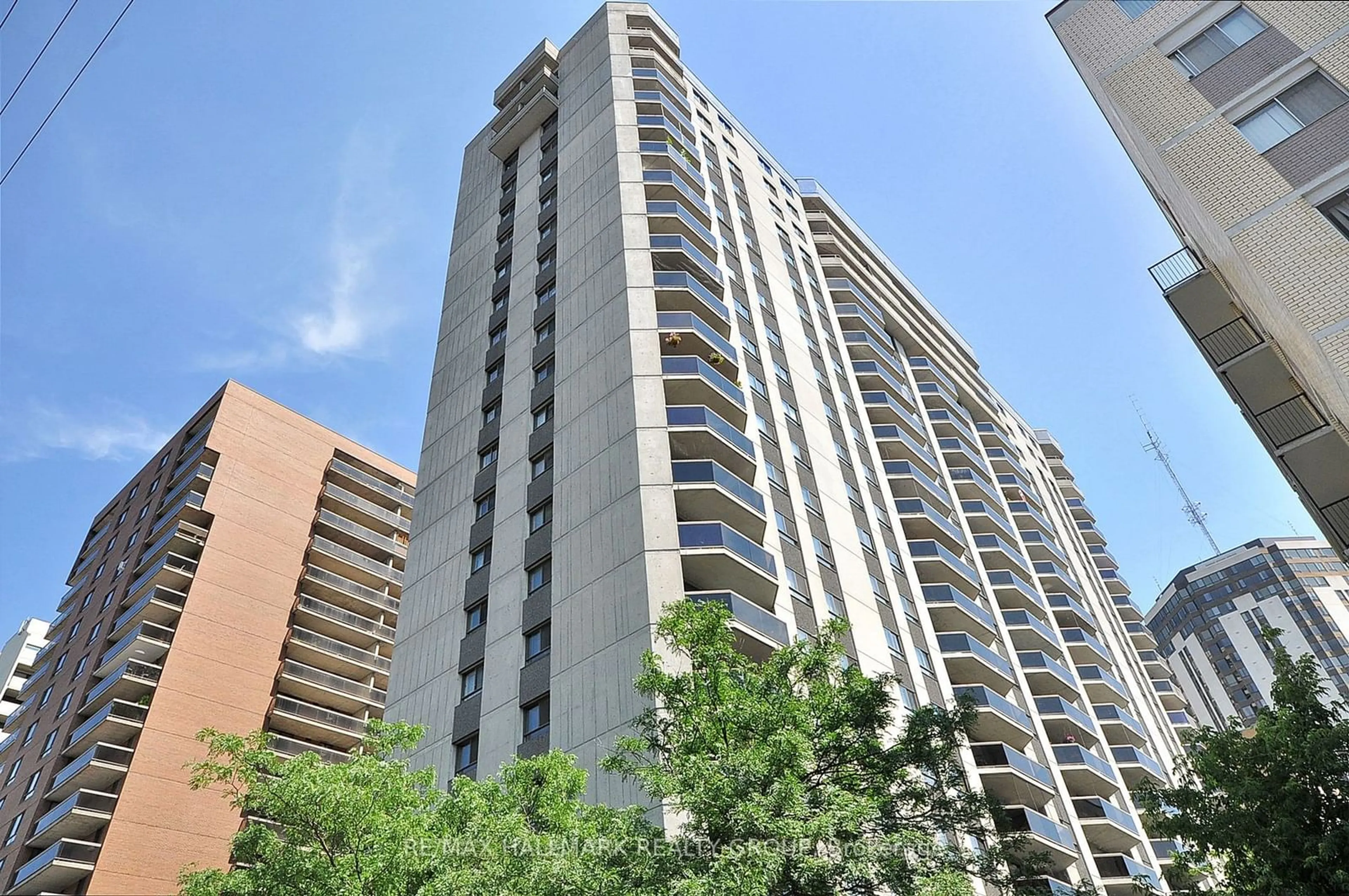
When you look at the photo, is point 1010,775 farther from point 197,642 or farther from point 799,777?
point 197,642

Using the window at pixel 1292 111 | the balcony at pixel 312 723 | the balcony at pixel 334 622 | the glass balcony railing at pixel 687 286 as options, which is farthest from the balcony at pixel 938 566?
the balcony at pixel 334 622

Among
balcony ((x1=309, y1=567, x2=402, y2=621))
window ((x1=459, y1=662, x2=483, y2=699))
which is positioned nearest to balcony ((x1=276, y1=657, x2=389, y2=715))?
balcony ((x1=309, y1=567, x2=402, y2=621))

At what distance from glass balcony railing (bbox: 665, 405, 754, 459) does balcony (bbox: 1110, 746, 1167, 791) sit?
31648mm

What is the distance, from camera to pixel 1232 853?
16.2 m

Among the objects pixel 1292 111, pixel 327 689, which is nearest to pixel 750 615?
pixel 1292 111

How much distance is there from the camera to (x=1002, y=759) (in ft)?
121

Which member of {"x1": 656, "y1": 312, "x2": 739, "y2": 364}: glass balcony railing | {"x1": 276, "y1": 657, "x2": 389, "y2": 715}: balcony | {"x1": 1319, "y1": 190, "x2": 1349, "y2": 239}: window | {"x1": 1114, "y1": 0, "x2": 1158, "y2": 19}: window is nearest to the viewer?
{"x1": 1319, "y1": 190, "x2": 1349, "y2": 239}: window

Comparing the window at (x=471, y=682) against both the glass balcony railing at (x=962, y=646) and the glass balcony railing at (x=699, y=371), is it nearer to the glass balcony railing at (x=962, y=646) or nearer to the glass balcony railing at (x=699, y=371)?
Result: the glass balcony railing at (x=699, y=371)

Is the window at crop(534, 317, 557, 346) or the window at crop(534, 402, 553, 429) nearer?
the window at crop(534, 402, 553, 429)

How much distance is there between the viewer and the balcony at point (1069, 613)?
2159 inches

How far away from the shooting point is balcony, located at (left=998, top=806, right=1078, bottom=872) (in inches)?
1362

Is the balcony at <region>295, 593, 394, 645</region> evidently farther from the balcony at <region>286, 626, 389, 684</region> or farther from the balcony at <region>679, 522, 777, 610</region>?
the balcony at <region>679, 522, 777, 610</region>

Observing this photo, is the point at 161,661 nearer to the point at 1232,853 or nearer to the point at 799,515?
the point at 799,515

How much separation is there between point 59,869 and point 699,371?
34.5 meters
